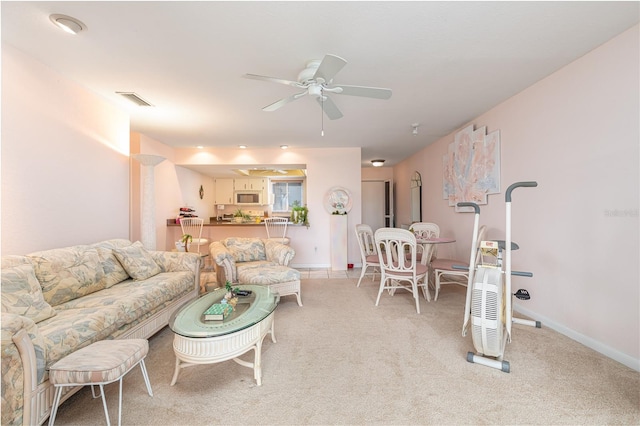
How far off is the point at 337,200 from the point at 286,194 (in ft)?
9.07

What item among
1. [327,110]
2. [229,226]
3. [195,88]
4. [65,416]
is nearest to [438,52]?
[327,110]

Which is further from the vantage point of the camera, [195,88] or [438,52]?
[195,88]

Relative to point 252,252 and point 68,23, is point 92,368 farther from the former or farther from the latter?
point 252,252

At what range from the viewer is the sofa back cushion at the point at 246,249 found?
384cm

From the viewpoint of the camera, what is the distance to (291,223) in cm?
527

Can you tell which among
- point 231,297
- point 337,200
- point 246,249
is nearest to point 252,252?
point 246,249

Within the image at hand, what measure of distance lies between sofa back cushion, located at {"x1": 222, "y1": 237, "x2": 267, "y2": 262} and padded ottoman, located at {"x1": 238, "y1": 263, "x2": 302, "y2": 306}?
1.66ft

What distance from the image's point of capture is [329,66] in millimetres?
1844

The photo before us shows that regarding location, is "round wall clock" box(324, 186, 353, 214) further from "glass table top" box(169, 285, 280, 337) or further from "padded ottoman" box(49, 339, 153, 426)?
"padded ottoman" box(49, 339, 153, 426)

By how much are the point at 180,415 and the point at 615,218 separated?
3.41 m

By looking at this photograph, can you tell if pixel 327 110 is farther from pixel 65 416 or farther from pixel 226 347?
pixel 65 416

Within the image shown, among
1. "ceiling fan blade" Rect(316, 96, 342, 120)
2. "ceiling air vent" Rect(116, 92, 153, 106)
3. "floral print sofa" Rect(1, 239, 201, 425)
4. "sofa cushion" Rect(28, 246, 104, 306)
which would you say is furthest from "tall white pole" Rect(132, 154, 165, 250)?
"ceiling fan blade" Rect(316, 96, 342, 120)

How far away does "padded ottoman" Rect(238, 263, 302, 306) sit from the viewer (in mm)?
3158

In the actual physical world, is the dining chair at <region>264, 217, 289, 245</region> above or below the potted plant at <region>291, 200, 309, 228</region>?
below
